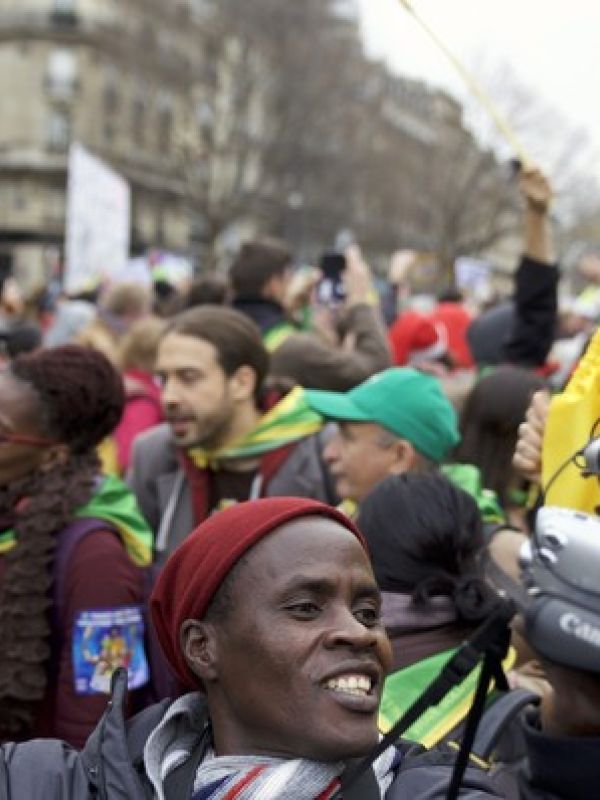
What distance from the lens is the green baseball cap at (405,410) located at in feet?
12.9

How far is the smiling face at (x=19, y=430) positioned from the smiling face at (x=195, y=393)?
90cm

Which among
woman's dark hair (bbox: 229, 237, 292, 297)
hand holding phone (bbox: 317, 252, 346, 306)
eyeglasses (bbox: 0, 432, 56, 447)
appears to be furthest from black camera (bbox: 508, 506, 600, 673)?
hand holding phone (bbox: 317, 252, 346, 306)

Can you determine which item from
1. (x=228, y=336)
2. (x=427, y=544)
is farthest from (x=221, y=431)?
(x=427, y=544)

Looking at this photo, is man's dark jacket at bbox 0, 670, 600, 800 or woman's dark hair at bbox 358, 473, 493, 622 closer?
man's dark jacket at bbox 0, 670, 600, 800

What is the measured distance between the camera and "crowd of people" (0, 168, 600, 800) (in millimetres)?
1911

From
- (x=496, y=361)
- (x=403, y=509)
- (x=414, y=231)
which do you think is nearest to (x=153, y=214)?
(x=414, y=231)

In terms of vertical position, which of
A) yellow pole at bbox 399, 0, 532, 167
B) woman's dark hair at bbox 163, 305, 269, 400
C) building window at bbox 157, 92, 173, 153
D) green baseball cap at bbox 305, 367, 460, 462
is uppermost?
building window at bbox 157, 92, 173, 153

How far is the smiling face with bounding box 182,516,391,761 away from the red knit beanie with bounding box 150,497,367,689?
21 mm

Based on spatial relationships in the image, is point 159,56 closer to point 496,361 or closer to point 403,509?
point 496,361

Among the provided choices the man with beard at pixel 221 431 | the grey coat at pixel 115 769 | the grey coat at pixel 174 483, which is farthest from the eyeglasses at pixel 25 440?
the grey coat at pixel 115 769

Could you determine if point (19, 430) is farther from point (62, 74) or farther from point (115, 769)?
point (62, 74)

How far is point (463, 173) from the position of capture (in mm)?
43750

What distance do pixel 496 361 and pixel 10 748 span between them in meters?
4.54

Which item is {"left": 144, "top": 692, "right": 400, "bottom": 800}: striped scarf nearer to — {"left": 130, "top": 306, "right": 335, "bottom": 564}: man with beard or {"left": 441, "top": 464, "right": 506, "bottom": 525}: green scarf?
{"left": 441, "top": 464, "right": 506, "bottom": 525}: green scarf
